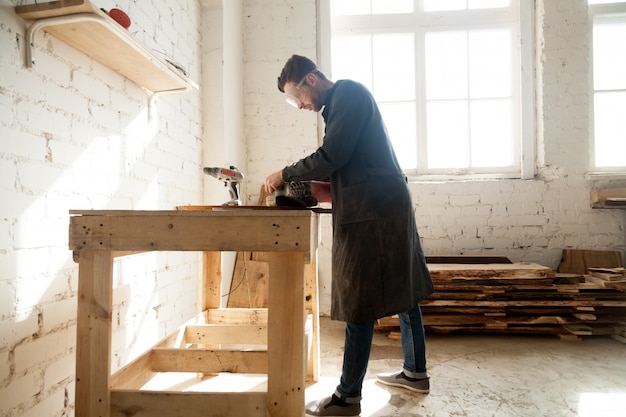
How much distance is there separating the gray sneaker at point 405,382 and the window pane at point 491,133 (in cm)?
234

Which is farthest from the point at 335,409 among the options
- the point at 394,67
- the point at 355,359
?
the point at 394,67

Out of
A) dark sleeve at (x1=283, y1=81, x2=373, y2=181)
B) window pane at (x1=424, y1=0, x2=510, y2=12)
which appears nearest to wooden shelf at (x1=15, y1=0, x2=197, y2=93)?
dark sleeve at (x1=283, y1=81, x2=373, y2=181)

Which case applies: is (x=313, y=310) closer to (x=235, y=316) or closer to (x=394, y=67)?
(x=235, y=316)

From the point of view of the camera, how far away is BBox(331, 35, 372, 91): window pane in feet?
12.3

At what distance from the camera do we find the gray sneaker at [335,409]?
171 centimetres

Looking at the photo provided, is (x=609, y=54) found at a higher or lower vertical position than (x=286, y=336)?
higher

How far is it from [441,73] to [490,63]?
0.46 metres

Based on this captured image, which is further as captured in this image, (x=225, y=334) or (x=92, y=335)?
(x=225, y=334)

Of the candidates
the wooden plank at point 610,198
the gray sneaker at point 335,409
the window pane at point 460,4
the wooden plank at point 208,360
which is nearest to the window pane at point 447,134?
the window pane at point 460,4

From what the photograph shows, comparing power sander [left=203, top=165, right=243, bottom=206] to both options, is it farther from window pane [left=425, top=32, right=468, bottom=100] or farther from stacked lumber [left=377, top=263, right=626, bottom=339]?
window pane [left=425, top=32, right=468, bottom=100]

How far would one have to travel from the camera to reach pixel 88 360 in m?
1.12

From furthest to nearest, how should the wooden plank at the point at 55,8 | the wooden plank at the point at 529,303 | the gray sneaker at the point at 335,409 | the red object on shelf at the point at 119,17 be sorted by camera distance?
the wooden plank at the point at 529,303, the gray sneaker at the point at 335,409, the red object on shelf at the point at 119,17, the wooden plank at the point at 55,8

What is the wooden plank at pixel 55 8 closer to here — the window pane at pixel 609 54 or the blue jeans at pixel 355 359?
the blue jeans at pixel 355 359

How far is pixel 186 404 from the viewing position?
114 centimetres
